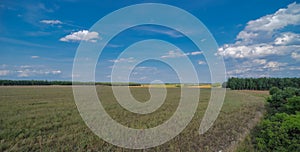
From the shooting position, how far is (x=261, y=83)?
88875 mm

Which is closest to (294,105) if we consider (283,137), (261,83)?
(283,137)

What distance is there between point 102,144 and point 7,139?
400 cm

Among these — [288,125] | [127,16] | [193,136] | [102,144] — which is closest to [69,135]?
[102,144]

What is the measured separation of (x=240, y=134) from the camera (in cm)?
949

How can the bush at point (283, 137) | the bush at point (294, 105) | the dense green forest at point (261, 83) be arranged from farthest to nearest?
the dense green forest at point (261, 83), the bush at point (294, 105), the bush at point (283, 137)

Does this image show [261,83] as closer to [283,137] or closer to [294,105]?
[294,105]

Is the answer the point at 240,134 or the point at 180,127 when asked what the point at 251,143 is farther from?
the point at 180,127

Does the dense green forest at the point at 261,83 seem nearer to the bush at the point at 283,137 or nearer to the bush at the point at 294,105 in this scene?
the bush at the point at 294,105

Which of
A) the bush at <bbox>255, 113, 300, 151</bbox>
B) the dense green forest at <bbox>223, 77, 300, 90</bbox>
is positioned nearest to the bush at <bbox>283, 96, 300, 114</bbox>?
the bush at <bbox>255, 113, 300, 151</bbox>

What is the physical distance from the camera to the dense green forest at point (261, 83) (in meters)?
80.3

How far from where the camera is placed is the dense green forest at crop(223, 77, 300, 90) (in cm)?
8031

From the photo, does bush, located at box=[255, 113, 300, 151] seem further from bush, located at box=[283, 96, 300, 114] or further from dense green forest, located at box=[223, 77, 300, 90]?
dense green forest, located at box=[223, 77, 300, 90]

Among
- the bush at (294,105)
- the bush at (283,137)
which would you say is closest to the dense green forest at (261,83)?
the bush at (294,105)

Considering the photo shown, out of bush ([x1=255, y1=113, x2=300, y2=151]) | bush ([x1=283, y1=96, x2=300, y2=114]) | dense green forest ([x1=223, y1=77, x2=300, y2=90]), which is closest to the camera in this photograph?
bush ([x1=255, y1=113, x2=300, y2=151])
